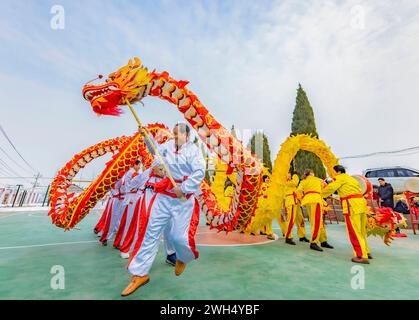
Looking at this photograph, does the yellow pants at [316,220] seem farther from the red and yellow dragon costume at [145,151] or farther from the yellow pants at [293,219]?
the red and yellow dragon costume at [145,151]

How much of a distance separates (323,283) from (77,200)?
149 inches

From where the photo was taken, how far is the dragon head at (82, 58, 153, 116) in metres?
3.18

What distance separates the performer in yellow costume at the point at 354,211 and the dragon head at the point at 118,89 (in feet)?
11.8

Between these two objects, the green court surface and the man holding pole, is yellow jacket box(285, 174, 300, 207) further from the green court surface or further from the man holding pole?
the man holding pole

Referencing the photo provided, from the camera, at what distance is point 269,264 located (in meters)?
3.65

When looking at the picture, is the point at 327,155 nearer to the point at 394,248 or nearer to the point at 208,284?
the point at 394,248

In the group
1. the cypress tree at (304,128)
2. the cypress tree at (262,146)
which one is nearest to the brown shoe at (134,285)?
the cypress tree at (304,128)

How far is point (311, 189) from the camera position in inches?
197

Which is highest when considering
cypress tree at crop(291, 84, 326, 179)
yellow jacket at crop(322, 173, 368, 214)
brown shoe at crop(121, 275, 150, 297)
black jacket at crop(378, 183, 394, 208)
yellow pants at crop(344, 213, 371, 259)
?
cypress tree at crop(291, 84, 326, 179)

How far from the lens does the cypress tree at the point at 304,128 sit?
13.7m

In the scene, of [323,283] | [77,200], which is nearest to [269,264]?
[323,283]

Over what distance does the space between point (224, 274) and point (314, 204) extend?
2617mm

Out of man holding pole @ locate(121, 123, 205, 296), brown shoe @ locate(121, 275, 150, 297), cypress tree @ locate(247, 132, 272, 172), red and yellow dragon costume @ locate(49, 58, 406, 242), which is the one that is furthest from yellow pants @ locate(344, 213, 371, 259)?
cypress tree @ locate(247, 132, 272, 172)

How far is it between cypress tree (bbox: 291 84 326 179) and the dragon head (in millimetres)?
11618
